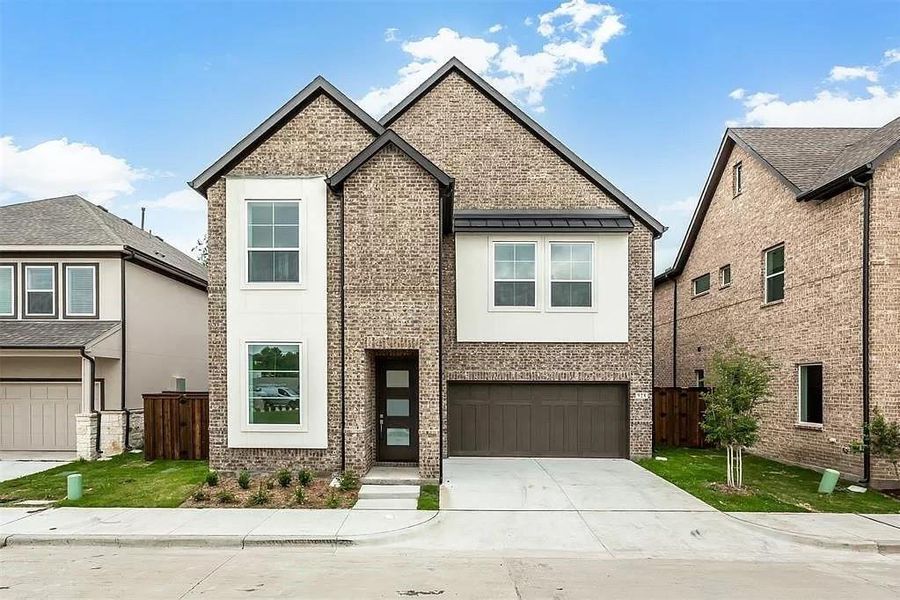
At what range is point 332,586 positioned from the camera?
634cm

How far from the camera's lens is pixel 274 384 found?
1123 centimetres

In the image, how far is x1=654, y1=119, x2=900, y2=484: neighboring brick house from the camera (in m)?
11.1

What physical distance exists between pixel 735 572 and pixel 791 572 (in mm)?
690

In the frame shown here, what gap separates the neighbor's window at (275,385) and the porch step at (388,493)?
2111mm

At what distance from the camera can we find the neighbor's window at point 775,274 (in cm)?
1406

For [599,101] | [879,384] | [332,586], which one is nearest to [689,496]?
[879,384]

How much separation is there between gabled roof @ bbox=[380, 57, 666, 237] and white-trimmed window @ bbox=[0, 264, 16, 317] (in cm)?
1038

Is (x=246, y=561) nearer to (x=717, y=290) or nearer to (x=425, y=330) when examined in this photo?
(x=425, y=330)

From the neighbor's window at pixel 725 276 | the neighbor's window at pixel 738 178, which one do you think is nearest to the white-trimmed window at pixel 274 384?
the neighbor's window at pixel 725 276

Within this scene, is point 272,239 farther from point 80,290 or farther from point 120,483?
point 80,290

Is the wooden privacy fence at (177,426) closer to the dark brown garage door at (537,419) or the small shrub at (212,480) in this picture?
the small shrub at (212,480)

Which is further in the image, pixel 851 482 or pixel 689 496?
pixel 851 482

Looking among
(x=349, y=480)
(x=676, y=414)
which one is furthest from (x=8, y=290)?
(x=676, y=414)

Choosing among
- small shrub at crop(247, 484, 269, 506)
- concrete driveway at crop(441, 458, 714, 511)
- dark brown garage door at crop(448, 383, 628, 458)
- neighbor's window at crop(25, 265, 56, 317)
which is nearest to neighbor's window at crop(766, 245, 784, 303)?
dark brown garage door at crop(448, 383, 628, 458)
